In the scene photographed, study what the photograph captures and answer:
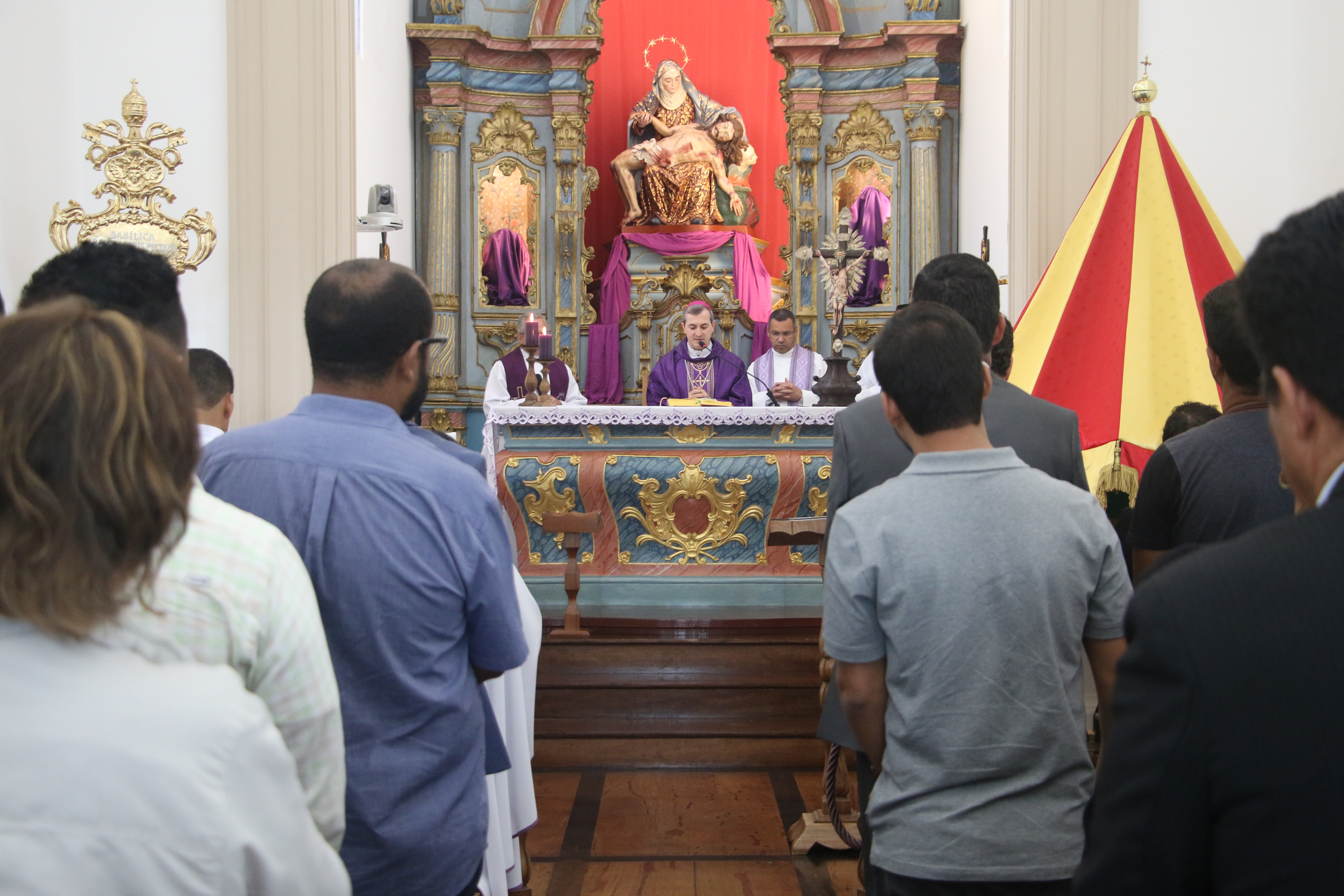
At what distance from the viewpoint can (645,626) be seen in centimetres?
555

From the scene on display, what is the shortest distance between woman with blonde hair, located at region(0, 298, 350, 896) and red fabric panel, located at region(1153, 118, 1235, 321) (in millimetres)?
3911

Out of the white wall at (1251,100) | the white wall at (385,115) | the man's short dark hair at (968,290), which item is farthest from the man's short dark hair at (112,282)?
the white wall at (1251,100)

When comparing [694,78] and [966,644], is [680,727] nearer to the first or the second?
[966,644]

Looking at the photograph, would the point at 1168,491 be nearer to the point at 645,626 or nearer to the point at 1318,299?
the point at 1318,299

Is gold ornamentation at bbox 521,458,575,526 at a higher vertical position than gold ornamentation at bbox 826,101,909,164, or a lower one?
lower

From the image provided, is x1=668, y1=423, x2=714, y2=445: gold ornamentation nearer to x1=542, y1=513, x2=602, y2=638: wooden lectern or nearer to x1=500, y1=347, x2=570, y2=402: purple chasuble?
x1=542, y1=513, x2=602, y2=638: wooden lectern

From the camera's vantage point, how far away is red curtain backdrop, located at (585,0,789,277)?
10.1 meters

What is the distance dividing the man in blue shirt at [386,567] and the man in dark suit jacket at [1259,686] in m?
0.99

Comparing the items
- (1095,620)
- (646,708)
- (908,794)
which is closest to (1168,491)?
(1095,620)

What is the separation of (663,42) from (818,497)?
573cm

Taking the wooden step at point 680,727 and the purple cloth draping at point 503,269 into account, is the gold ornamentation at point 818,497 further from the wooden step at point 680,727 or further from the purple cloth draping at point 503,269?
the purple cloth draping at point 503,269

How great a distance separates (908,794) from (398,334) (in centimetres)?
100

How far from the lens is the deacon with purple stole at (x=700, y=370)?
6867 mm

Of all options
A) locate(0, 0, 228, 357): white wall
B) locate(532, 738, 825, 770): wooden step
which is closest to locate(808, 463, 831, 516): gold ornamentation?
locate(532, 738, 825, 770): wooden step
